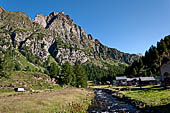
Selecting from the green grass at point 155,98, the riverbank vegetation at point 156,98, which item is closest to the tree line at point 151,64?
the riverbank vegetation at point 156,98

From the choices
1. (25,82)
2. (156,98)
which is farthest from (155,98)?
(25,82)

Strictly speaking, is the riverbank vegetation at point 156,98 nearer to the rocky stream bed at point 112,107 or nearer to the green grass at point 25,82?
the rocky stream bed at point 112,107

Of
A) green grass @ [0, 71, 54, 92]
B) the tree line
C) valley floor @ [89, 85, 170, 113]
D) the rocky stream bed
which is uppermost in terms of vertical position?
the tree line

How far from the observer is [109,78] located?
176750mm

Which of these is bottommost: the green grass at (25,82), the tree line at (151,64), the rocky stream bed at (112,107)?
the rocky stream bed at (112,107)

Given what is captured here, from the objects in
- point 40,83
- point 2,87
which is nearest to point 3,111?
point 2,87

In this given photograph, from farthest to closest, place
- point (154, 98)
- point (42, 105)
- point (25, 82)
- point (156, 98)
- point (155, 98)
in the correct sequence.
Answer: point (25, 82) < point (154, 98) < point (155, 98) < point (156, 98) < point (42, 105)

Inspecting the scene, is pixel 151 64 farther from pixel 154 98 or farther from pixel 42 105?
pixel 42 105

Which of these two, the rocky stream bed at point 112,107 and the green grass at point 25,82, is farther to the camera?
the green grass at point 25,82

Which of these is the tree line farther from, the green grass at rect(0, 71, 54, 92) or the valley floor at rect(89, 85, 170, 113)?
the green grass at rect(0, 71, 54, 92)

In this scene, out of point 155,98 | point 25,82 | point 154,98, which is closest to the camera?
point 155,98

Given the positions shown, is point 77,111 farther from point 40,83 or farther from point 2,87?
point 40,83

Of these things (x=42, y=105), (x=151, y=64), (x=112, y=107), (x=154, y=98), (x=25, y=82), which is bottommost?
(x=112, y=107)

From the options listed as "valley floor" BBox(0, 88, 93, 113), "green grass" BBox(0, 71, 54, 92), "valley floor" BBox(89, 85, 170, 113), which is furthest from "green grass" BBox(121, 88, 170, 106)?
"green grass" BBox(0, 71, 54, 92)
